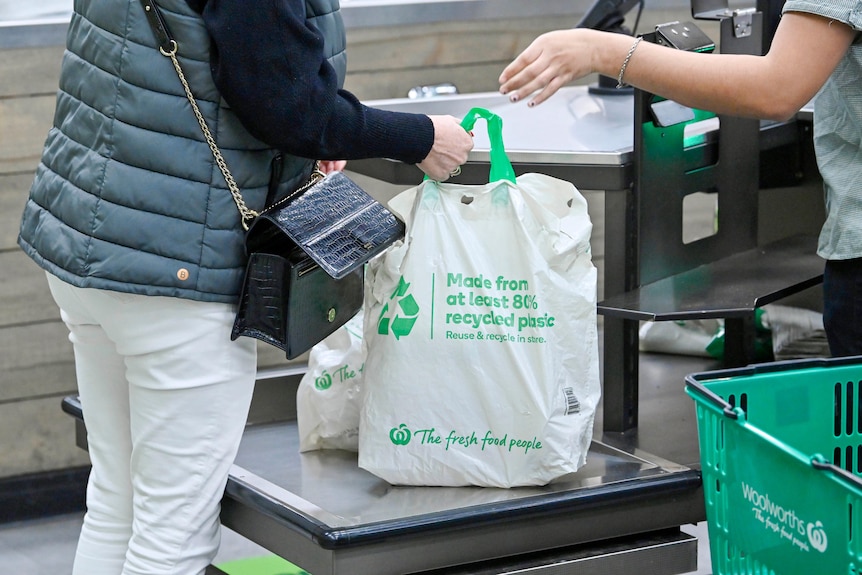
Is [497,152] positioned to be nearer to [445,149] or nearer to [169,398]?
[445,149]

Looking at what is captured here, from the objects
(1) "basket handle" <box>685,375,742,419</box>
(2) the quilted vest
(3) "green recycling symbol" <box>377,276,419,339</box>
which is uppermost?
(2) the quilted vest

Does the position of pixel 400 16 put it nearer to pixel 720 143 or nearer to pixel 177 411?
pixel 720 143

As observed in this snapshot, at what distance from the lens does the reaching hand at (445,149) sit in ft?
5.71

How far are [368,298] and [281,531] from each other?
1.21 feet

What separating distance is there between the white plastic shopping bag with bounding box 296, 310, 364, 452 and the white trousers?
320 millimetres

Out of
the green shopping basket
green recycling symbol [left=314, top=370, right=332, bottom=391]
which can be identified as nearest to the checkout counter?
green recycling symbol [left=314, top=370, right=332, bottom=391]

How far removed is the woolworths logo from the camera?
1.25 metres

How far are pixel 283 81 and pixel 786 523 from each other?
802 mm

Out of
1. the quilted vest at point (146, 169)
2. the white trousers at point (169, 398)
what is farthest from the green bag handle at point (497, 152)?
the white trousers at point (169, 398)

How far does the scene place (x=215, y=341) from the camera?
63.9 inches

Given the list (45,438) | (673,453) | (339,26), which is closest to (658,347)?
(673,453)

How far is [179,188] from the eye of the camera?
5.15ft

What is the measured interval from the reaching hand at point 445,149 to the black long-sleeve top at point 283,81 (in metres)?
0.11

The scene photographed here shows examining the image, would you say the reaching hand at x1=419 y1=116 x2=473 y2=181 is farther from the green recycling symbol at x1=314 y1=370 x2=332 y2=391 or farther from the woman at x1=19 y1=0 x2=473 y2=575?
the green recycling symbol at x1=314 y1=370 x2=332 y2=391
